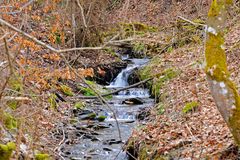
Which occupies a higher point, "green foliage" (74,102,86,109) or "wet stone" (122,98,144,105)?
"wet stone" (122,98,144,105)

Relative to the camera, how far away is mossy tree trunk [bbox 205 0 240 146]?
5090mm

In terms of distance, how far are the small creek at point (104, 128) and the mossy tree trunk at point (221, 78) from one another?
6.55 feet

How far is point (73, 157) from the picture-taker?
845 cm

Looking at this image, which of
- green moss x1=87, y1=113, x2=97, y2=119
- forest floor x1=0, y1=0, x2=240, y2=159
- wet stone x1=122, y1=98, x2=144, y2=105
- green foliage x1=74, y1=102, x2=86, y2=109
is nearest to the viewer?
forest floor x1=0, y1=0, x2=240, y2=159

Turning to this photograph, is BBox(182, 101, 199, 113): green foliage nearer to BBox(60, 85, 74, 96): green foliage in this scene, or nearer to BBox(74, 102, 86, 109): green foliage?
BBox(74, 102, 86, 109): green foliage

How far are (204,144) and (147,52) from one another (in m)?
12.5

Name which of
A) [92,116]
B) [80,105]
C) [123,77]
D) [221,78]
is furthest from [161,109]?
[123,77]

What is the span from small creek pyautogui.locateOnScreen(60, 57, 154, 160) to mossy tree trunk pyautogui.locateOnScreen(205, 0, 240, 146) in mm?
1997

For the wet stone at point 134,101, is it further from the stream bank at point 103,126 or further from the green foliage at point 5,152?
the green foliage at point 5,152

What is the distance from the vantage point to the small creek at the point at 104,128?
8836mm

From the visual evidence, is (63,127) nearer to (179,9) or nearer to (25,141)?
(25,141)

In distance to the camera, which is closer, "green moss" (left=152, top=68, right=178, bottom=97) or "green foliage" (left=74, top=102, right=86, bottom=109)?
"green foliage" (left=74, top=102, right=86, bottom=109)

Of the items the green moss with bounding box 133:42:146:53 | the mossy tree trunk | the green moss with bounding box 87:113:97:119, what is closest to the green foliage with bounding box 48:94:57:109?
the green moss with bounding box 87:113:97:119

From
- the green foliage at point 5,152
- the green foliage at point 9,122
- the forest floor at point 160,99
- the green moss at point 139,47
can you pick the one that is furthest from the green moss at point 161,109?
the green moss at point 139,47
